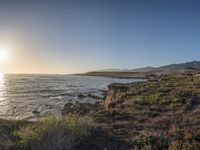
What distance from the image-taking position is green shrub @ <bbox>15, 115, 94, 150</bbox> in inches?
381

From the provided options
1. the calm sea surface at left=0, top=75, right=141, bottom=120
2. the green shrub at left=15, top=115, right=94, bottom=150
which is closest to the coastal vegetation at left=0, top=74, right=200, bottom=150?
the green shrub at left=15, top=115, right=94, bottom=150

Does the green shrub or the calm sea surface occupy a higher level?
the green shrub

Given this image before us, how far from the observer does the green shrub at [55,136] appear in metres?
9.68

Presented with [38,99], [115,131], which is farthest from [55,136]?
[38,99]

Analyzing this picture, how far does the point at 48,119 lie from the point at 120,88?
22.9 metres

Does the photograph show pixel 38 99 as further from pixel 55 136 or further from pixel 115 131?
pixel 55 136

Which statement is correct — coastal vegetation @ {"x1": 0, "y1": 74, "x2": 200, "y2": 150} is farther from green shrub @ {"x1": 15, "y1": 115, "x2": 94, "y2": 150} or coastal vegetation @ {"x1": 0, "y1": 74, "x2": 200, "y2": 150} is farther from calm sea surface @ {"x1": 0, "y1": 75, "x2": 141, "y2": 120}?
calm sea surface @ {"x1": 0, "y1": 75, "x2": 141, "y2": 120}

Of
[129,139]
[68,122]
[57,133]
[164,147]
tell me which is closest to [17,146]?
[57,133]

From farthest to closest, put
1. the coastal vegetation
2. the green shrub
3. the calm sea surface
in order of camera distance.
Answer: the calm sea surface
the coastal vegetation
the green shrub

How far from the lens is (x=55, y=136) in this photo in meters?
9.79

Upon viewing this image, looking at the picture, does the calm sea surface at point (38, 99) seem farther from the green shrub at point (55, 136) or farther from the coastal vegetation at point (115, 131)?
the green shrub at point (55, 136)

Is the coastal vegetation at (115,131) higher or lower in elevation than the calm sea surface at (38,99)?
higher

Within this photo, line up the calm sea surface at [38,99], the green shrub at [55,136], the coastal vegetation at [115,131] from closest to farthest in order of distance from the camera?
the green shrub at [55,136] → the coastal vegetation at [115,131] → the calm sea surface at [38,99]

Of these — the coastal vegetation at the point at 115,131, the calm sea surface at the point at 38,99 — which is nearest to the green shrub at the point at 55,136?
the coastal vegetation at the point at 115,131
